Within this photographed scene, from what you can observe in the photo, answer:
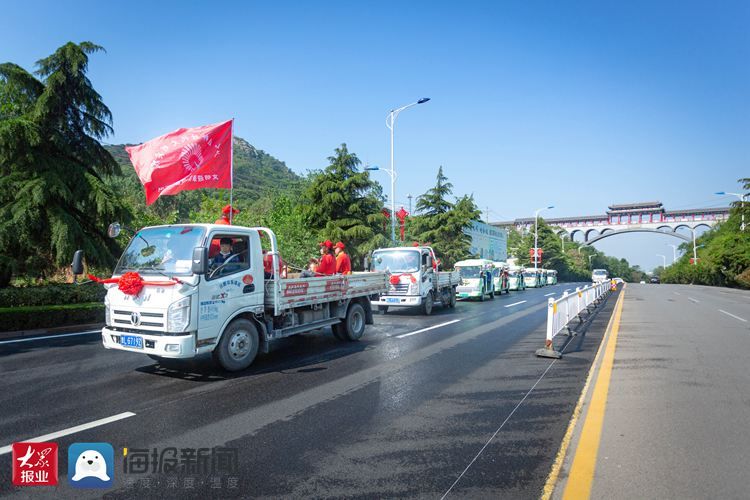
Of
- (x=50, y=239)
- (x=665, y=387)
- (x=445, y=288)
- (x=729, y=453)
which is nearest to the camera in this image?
(x=729, y=453)

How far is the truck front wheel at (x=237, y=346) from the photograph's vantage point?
6562mm

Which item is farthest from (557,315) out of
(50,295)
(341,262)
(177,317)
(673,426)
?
(50,295)

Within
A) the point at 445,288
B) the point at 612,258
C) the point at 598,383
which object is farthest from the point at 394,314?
the point at 612,258

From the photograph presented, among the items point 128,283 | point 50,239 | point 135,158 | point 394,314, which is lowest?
point 394,314

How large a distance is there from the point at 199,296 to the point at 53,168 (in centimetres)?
1086

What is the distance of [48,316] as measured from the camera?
1120 cm

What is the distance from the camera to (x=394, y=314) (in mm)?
15688

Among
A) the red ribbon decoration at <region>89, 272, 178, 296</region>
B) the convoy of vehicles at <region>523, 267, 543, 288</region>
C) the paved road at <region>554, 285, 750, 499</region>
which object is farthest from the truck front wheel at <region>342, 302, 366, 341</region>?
the convoy of vehicles at <region>523, 267, 543, 288</region>

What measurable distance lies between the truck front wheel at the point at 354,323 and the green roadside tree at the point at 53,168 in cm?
907

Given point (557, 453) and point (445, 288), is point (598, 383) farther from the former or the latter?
point (445, 288)

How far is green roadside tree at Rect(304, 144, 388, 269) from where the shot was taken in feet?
83.0

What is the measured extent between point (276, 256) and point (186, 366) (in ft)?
7.33

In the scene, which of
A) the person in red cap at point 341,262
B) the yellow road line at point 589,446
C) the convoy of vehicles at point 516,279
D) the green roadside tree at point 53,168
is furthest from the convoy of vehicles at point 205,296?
the convoy of vehicles at point 516,279

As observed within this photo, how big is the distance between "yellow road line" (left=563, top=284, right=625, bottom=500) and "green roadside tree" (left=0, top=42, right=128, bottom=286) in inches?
550
